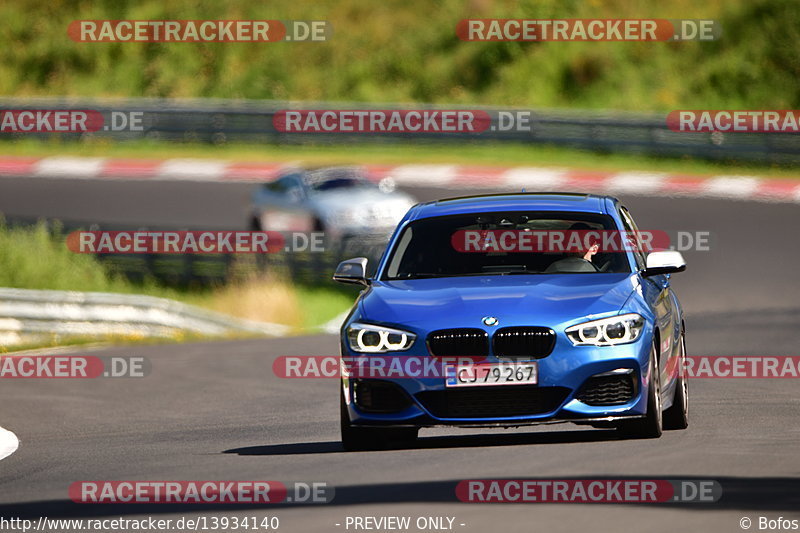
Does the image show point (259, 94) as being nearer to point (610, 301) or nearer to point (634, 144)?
point (634, 144)

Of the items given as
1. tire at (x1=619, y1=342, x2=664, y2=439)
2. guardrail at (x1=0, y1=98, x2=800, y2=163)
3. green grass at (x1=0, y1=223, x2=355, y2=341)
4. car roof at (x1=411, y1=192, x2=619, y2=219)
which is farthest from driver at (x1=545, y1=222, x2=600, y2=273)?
guardrail at (x1=0, y1=98, x2=800, y2=163)

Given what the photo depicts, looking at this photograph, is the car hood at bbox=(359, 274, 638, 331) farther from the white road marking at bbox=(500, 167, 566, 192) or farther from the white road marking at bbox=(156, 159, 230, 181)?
the white road marking at bbox=(156, 159, 230, 181)

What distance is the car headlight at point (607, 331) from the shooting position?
9.04 metres

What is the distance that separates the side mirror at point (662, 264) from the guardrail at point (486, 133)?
22783 mm

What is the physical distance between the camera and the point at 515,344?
9.05 metres

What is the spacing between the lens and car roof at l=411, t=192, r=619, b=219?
10.4 metres

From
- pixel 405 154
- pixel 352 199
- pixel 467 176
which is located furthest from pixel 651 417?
pixel 405 154

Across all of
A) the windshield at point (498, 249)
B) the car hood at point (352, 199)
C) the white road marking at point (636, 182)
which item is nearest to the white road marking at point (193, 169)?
the car hood at point (352, 199)

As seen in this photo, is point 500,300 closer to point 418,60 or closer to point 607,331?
point 607,331

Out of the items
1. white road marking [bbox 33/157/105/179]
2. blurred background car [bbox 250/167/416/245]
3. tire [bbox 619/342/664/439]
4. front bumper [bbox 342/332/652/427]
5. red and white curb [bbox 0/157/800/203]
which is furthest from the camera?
white road marking [bbox 33/157/105/179]

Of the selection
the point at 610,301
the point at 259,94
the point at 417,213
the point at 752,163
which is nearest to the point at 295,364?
the point at 417,213

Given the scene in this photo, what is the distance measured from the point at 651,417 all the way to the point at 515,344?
2.96 feet

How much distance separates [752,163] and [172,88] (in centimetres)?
1799

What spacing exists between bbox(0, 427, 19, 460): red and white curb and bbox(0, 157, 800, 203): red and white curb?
17426 mm
